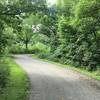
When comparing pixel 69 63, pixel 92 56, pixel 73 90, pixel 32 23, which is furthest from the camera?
pixel 32 23

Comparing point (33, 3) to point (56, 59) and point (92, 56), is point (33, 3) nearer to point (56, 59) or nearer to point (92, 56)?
point (92, 56)

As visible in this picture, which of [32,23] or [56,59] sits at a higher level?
[32,23]

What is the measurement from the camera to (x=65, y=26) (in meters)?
31.1

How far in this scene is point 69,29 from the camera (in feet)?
101

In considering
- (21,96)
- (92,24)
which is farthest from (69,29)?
(21,96)

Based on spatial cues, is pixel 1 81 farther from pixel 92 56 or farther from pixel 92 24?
pixel 92 56

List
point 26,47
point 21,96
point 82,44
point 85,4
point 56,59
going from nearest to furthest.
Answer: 1. point 21,96
2. point 85,4
3. point 82,44
4. point 56,59
5. point 26,47

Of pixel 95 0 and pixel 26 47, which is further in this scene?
pixel 26 47

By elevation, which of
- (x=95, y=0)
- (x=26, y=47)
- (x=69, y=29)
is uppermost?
(x=95, y=0)

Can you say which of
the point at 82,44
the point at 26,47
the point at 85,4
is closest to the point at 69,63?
the point at 82,44

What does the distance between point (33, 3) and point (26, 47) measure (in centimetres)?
4683

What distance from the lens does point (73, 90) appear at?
43.7 ft

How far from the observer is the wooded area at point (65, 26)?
15.7 meters

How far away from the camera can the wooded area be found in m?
15.7
